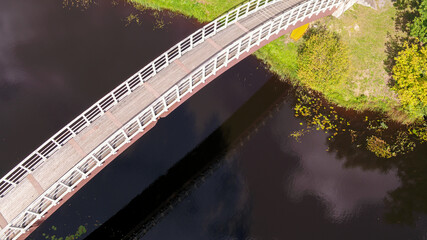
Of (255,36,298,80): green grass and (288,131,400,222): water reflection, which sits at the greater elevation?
(255,36,298,80): green grass

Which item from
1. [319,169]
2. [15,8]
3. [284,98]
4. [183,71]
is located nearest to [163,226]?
[183,71]

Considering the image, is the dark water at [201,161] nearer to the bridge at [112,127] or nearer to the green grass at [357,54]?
the green grass at [357,54]

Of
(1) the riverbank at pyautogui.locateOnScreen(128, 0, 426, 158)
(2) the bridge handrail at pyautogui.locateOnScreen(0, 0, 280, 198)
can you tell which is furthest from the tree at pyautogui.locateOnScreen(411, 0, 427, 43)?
(2) the bridge handrail at pyautogui.locateOnScreen(0, 0, 280, 198)

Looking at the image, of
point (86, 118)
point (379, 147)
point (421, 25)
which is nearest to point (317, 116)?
point (379, 147)

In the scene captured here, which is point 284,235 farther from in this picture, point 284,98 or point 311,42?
point 311,42

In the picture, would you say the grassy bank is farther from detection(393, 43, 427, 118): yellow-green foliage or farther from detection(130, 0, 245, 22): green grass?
detection(130, 0, 245, 22): green grass
